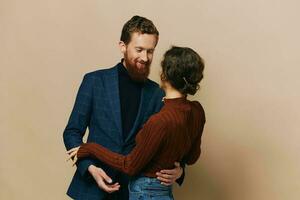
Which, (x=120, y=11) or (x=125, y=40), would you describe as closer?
(x=125, y=40)

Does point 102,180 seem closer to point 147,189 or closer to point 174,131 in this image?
point 147,189

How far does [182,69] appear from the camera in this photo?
164cm

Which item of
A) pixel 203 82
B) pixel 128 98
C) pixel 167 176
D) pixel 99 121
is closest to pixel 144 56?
pixel 128 98

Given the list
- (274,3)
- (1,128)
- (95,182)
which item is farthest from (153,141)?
(1,128)

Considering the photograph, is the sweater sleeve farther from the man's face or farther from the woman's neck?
the man's face

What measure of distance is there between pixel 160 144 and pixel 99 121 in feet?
1.13

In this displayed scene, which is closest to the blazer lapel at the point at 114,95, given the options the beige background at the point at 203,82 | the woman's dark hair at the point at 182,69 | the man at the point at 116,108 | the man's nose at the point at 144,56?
the man at the point at 116,108

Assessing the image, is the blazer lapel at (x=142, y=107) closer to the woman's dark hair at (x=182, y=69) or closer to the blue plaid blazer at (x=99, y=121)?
the blue plaid blazer at (x=99, y=121)

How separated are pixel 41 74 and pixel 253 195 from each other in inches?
52.3

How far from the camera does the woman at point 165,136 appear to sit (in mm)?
1609

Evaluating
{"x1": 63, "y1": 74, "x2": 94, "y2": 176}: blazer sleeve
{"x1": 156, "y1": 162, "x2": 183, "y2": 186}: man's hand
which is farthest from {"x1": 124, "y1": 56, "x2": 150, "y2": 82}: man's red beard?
{"x1": 156, "y1": 162, "x2": 183, "y2": 186}: man's hand

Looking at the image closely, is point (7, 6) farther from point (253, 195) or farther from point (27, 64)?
Result: point (253, 195)

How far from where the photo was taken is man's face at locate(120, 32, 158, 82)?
1807 mm

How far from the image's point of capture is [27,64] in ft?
9.27
